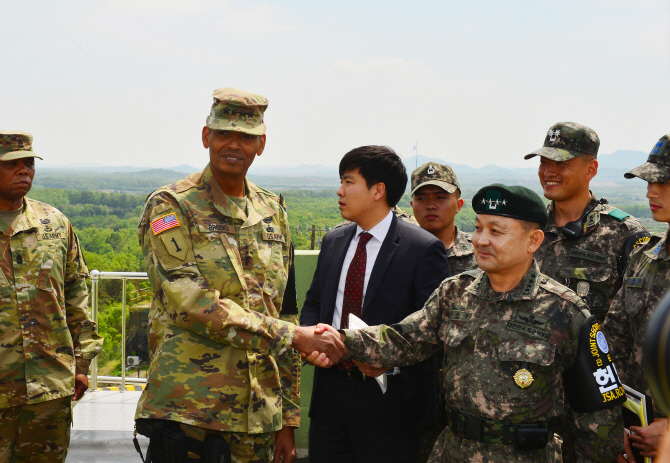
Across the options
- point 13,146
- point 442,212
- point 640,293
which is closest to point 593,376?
point 640,293

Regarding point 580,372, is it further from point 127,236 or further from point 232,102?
point 127,236

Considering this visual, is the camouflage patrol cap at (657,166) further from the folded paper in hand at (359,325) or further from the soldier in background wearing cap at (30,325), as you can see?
the soldier in background wearing cap at (30,325)

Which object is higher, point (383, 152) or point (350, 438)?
point (383, 152)

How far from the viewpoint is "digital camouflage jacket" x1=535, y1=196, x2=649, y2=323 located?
3381 millimetres

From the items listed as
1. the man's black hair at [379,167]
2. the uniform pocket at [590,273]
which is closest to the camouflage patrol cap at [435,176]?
the man's black hair at [379,167]

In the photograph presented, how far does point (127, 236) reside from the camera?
55.0 m

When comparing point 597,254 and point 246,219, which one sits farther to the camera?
point 597,254

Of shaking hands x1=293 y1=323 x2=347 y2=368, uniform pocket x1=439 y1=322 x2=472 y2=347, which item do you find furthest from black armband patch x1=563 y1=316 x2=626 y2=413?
shaking hands x1=293 y1=323 x2=347 y2=368

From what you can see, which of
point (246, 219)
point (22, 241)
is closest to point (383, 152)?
point (246, 219)

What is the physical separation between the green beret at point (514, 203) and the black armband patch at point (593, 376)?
49 centimetres

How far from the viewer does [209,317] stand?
247 centimetres

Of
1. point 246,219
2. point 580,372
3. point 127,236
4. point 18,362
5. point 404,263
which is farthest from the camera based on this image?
point 127,236

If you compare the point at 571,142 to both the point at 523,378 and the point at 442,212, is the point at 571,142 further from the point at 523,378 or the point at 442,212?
the point at 523,378

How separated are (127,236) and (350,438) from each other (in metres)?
55.9
